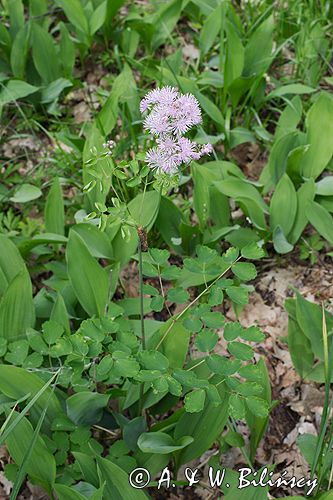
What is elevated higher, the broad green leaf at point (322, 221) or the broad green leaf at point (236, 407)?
the broad green leaf at point (322, 221)

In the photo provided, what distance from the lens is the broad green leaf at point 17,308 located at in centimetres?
211

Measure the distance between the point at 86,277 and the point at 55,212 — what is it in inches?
16.6

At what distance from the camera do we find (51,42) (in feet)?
10.4

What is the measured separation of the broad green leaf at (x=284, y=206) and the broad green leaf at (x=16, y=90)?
53.3 inches

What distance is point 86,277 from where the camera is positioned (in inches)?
88.0

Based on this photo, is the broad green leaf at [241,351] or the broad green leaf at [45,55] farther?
the broad green leaf at [45,55]

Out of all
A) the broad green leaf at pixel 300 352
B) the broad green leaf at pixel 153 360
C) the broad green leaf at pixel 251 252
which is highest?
the broad green leaf at pixel 251 252

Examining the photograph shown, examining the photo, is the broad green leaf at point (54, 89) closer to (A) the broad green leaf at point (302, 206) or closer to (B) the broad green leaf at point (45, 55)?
(B) the broad green leaf at point (45, 55)

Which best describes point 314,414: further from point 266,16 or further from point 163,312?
point 266,16

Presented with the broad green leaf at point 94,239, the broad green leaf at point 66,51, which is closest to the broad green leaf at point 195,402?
the broad green leaf at point 94,239

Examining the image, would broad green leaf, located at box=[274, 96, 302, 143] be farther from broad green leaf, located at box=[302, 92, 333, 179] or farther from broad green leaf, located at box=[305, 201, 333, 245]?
broad green leaf, located at box=[305, 201, 333, 245]

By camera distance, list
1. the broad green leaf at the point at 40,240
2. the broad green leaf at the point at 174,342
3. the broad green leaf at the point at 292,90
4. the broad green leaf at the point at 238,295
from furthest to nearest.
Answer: the broad green leaf at the point at 292,90, the broad green leaf at the point at 40,240, the broad green leaf at the point at 174,342, the broad green leaf at the point at 238,295

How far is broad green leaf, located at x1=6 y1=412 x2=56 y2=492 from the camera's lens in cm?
179

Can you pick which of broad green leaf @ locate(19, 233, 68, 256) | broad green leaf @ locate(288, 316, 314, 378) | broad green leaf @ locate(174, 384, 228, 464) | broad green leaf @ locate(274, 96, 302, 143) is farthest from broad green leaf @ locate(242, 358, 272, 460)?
broad green leaf @ locate(274, 96, 302, 143)
